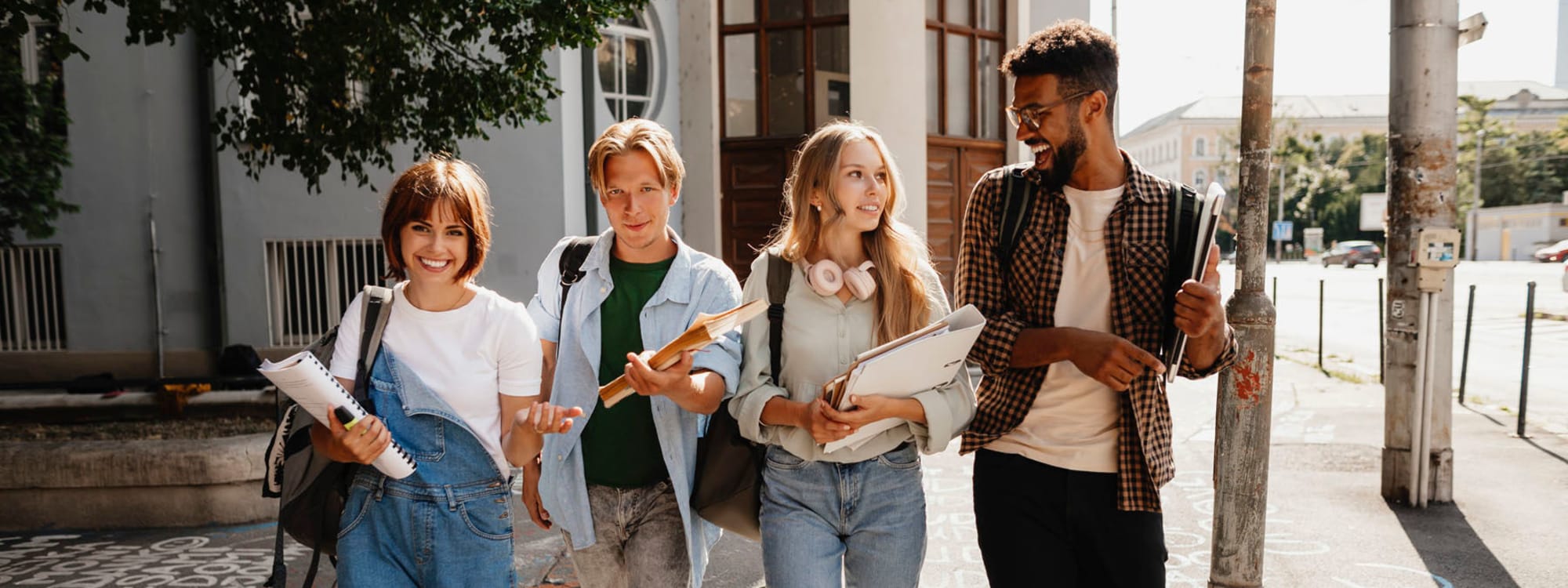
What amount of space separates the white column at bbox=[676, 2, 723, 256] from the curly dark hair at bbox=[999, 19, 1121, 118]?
9302mm

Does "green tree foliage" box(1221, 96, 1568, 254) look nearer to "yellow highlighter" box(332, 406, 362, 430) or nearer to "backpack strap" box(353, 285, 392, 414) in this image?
"backpack strap" box(353, 285, 392, 414)

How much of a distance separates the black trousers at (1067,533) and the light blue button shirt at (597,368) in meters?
0.79

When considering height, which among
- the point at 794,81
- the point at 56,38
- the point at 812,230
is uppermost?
the point at 794,81

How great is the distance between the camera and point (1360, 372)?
12320 mm

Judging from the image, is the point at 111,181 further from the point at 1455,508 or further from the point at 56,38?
the point at 1455,508

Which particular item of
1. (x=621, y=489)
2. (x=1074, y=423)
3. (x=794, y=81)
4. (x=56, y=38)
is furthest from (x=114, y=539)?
(x=794, y=81)

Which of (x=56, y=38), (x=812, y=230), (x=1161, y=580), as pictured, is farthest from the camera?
(x=56, y=38)

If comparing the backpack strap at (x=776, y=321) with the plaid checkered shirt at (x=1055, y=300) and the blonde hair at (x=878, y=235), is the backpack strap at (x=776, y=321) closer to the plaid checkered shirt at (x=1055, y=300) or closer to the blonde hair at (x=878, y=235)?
the blonde hair at (x=878, y=235)

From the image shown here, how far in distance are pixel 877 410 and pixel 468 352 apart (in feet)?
3.48

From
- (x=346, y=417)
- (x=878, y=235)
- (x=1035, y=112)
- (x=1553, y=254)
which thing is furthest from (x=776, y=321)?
(x=1553, y=254)

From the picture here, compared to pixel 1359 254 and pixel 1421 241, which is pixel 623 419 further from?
pixel 1359 254

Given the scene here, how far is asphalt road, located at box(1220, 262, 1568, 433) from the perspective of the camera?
10.4 meters

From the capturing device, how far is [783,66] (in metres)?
11.9

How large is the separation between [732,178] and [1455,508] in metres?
8.11
